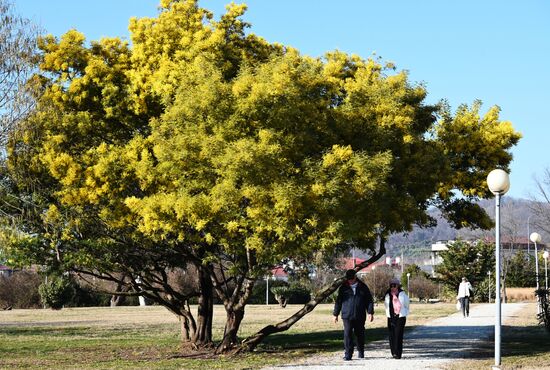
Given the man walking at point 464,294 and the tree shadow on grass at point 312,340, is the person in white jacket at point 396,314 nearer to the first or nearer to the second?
the tree shadow on grass at point 312,340

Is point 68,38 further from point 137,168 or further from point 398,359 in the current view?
point 398,359

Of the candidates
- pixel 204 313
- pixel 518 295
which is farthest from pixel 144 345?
pixel 518 295

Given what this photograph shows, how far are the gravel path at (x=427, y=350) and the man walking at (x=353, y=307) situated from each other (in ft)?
1.72

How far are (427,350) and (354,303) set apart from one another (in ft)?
10.8

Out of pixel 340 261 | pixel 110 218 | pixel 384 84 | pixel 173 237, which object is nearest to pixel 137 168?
pixel 110 218

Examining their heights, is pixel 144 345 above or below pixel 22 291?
below

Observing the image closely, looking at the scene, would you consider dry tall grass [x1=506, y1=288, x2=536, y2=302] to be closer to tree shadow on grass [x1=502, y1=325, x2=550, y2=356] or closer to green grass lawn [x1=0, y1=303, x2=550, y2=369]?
A: green grass lawn [x1=0, y1=303, x2=550, y2=369]

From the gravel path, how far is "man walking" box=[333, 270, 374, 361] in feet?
1.72

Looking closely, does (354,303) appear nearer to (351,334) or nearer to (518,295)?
(351,334)

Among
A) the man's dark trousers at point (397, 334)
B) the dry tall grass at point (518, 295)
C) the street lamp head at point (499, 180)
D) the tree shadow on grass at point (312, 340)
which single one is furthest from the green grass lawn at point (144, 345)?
the dry tall grass at point (518, 295)

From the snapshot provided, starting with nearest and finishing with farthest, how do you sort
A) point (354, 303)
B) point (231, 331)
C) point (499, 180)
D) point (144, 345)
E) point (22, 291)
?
point (499, 180), point (354, 303), point (231, 331), point (144, 345), point (22, 291)

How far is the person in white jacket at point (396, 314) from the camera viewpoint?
16.5 m

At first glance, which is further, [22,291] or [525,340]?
[22,291]

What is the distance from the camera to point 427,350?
1889 cm
